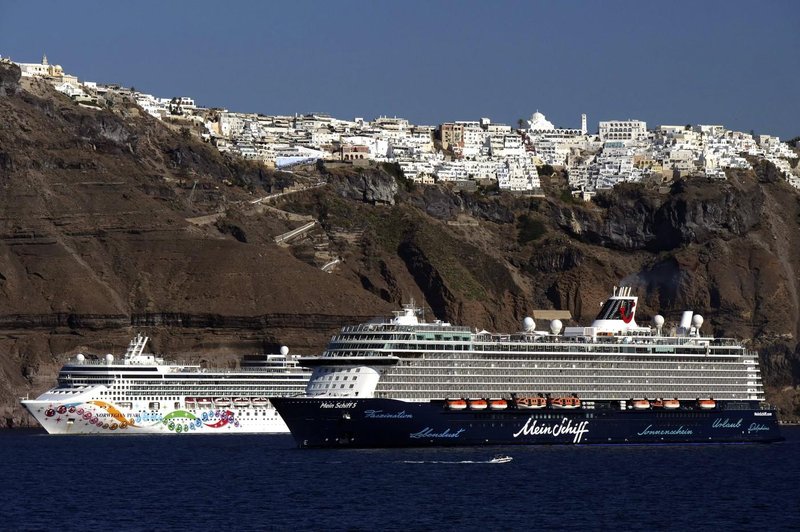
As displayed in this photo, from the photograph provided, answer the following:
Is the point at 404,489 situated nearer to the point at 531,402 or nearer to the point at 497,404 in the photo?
the point at 497,404

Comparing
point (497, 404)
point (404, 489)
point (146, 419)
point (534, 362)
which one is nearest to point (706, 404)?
point (534, 362)

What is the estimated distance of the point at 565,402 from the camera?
83.5 metres

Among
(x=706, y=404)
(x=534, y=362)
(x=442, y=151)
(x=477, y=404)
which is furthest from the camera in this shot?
(x=442, y=151)

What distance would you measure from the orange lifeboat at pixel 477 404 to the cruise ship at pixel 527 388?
0.05 meters

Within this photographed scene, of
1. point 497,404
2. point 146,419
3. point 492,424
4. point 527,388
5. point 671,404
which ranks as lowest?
point 492,424

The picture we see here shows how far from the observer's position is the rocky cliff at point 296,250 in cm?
12862

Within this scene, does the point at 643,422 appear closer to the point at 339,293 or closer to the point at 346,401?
the point at 346,401

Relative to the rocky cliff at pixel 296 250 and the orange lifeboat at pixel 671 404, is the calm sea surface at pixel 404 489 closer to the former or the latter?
the orange lifeboat at pixel 671 404

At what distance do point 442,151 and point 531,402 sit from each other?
372ft

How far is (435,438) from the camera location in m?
79.8

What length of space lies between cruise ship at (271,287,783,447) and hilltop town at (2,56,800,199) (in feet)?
269

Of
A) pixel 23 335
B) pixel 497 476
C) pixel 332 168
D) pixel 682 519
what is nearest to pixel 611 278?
pixel 332 168

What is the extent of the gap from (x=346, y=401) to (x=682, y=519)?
2514 cm

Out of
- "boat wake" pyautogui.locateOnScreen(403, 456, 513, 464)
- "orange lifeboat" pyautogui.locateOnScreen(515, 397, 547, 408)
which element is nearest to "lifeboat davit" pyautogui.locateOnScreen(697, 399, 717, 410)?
"orange lifeboat" pyautogui.locateOnScreen(515, 397, 547, 408)
